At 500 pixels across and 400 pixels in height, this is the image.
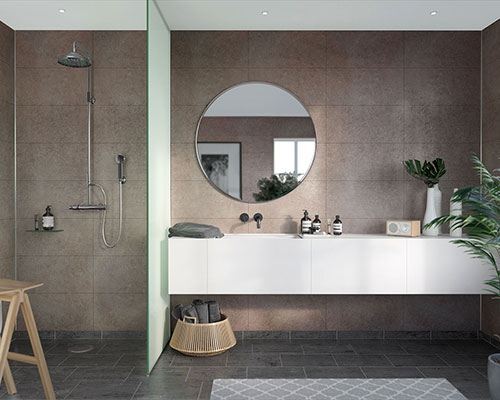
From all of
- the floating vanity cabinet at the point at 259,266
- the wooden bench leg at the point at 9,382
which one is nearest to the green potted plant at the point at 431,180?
the floating vanity cabinet at the point at 259,266

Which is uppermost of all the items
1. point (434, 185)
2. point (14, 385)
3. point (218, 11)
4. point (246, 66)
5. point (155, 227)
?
point (218, 11)

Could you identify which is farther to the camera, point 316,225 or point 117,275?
point 117,275

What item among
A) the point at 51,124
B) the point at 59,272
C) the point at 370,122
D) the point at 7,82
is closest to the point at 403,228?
the point at 370,122

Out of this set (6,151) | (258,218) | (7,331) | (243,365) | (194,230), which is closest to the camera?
(7,331)

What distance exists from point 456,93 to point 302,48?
138 cm

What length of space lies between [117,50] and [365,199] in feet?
8.18

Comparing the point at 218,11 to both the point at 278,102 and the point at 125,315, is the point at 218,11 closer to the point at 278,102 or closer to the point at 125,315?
the point at 278,102

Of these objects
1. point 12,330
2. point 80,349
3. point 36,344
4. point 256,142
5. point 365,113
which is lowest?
point 80,349

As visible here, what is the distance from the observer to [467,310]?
3941mm

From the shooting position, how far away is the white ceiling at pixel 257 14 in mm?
3375

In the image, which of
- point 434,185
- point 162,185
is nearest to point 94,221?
point 162,185

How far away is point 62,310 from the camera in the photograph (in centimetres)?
394

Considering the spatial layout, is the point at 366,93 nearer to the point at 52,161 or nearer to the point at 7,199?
the point at 52,161

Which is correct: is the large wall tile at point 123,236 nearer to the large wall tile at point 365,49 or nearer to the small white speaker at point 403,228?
the small white speaker at point 403,228
